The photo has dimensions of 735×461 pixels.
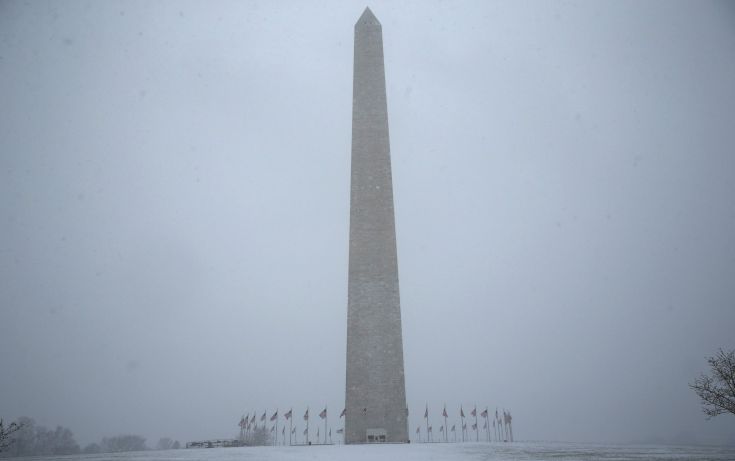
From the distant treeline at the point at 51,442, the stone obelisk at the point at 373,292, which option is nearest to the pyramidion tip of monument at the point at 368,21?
the stone obelisk at the point at 373,292

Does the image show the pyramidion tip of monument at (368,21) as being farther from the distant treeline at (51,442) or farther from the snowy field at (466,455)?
the distant treeline at (51,442)

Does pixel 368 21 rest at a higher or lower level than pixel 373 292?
higher

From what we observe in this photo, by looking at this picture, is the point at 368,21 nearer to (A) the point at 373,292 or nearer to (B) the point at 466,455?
(A) the point at 373,292

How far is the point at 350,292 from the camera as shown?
18047 millimetres

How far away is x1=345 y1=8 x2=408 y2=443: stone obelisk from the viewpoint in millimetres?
16703

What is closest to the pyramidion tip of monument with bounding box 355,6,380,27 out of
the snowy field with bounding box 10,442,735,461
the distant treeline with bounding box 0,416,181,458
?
the snowy field with bounding box 10,442,735,461

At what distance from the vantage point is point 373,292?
17844mm

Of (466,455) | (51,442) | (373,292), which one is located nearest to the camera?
(466,455)

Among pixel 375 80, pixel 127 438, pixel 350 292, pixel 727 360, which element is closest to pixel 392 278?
pixel 350 292

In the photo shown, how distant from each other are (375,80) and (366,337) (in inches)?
434

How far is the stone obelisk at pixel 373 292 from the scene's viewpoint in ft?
54.8

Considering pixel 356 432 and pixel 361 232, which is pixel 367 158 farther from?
pixel 356 432

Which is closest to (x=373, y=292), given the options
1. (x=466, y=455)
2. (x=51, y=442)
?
(x=466, y=455)

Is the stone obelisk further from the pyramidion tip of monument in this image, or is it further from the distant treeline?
the distant treeline
